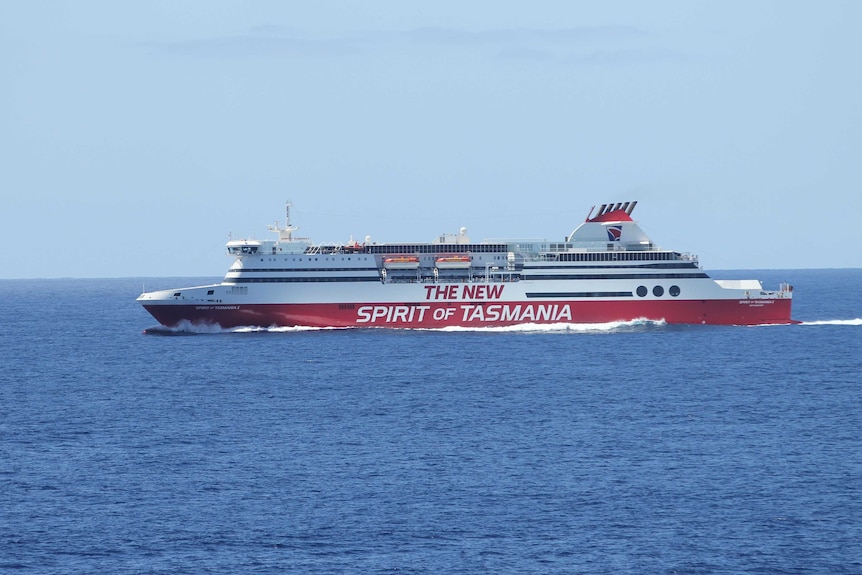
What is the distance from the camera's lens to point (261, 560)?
31484 millimetres

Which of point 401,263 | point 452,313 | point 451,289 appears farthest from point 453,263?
point 401,263

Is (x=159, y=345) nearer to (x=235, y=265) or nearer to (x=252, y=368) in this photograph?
(x=235, y=265)

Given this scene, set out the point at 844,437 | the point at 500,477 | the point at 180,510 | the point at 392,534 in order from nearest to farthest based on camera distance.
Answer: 1. the point at 392,534
2. the point at 180,510
3. the point at 500,477
4. the point at 844,437

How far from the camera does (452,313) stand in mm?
82875

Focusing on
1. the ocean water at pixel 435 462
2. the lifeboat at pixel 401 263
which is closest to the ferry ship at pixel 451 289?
the lifeboat at pixel 401 263

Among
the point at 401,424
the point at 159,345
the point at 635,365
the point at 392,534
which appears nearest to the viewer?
the point at 392,534

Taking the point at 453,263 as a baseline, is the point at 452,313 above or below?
below

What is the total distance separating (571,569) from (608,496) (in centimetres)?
689

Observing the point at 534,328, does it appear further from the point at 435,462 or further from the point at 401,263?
the point at 435,462

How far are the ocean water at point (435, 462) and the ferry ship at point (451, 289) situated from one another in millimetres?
7407

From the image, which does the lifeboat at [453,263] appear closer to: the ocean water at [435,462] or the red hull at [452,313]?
the red hull at [452,313]

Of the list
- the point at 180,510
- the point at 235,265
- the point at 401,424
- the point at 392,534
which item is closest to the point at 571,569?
the point at 392,534

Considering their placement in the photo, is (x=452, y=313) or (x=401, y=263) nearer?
(x=401, y=263)

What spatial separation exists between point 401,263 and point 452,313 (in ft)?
17.0
